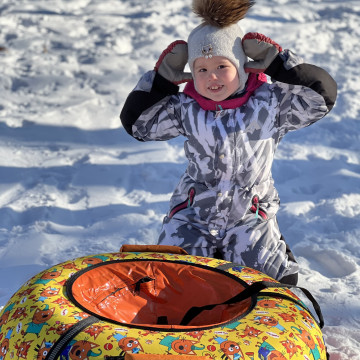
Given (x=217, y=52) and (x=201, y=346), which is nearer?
(x=201, y=346)

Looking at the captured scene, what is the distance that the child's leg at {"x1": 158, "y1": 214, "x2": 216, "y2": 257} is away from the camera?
102 inches

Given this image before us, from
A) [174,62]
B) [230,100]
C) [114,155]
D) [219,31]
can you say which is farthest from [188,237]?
[114,155]

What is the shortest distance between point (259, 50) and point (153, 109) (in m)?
0.46

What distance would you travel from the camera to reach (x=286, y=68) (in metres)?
2.41

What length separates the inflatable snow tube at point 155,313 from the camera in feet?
5.51

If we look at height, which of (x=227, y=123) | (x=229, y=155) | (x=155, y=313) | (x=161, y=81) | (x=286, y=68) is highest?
(x=286, y=68)

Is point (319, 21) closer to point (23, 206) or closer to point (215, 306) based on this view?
point (23, 206)

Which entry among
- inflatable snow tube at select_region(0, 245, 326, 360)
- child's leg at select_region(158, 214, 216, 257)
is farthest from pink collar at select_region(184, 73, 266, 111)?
inflatable snow tube at select_region(0, 245, 326, 360)

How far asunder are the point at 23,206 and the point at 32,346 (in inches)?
77.7

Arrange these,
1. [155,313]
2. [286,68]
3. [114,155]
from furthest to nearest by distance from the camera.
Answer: [114,155], [286,68], [155,313]

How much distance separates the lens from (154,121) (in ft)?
8.67

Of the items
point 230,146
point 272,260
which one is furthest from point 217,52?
point 272,260

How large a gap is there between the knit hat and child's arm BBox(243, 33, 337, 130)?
2.3 inches

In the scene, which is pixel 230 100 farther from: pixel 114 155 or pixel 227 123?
pixel 114 155
